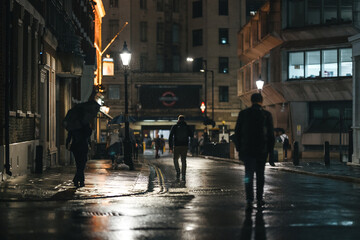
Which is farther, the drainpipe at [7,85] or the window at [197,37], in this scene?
the window at [197,37]

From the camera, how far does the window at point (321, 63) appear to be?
45.0 metres

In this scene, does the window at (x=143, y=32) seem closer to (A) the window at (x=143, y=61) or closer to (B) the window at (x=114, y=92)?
(A) the window at (x=143, y=61)

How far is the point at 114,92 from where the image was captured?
73.8 m

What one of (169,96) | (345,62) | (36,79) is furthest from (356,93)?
(169,96)

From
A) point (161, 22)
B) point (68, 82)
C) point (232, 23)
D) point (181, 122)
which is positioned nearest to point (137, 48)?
point (161, 22)

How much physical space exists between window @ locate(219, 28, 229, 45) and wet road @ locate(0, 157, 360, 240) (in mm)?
62300

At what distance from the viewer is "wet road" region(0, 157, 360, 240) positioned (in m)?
8.10

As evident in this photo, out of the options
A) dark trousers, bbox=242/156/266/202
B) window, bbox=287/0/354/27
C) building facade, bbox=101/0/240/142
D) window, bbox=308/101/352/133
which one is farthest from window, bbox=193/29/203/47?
dark trousers, bbox=242/156/266/202

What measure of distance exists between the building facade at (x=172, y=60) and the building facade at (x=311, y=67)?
2489 cm

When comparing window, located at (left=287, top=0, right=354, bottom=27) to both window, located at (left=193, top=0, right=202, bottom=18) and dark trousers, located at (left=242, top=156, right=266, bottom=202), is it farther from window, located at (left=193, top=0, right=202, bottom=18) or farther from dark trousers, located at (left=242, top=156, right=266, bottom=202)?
dark trousers, located at (left=242, top=156, right=266, bottom=202)

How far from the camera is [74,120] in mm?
14688

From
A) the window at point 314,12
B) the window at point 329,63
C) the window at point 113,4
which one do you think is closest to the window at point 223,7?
the window at point 113,4

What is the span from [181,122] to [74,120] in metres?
4.56

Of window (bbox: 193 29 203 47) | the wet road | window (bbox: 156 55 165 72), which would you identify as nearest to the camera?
the wet road
